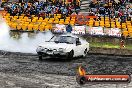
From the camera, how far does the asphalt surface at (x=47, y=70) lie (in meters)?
14.5

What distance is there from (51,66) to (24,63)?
160cm

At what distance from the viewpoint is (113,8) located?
122ft

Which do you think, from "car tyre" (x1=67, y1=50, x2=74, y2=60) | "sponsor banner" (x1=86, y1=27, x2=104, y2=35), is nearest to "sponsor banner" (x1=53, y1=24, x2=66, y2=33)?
"sponsor banner" (x1=86, y1=27, x2=104, y2=35)

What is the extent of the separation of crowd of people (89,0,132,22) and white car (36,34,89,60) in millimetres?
11214

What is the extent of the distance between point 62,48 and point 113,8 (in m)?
16.0

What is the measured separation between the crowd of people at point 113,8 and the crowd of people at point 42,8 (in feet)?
6.01

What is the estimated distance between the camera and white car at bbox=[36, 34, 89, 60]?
22000 millimetres

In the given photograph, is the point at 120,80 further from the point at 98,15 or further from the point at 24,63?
the point at 98,15

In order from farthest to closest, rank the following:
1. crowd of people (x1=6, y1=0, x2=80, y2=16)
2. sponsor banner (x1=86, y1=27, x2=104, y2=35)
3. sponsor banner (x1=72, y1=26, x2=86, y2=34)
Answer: crowd of people (x1=6, y1=0, x2=80, y2=16) < sponsor banner (x1=72, y1=26, x2=86, y2=34) < sponsor banner (x1=86, y1=27, x2=104, y2=35)

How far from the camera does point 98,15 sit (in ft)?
116

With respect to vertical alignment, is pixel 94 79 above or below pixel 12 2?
above

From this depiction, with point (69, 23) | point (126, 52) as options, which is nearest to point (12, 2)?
point (69, 23)

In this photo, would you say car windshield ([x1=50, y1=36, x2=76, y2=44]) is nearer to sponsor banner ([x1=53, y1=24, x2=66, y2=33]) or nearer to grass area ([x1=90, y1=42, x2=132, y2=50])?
grass area ([x1=90, y1=42, x2=132, y2=50])

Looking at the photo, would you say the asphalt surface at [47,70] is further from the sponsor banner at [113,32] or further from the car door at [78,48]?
the sponsor banner at [113,32]
